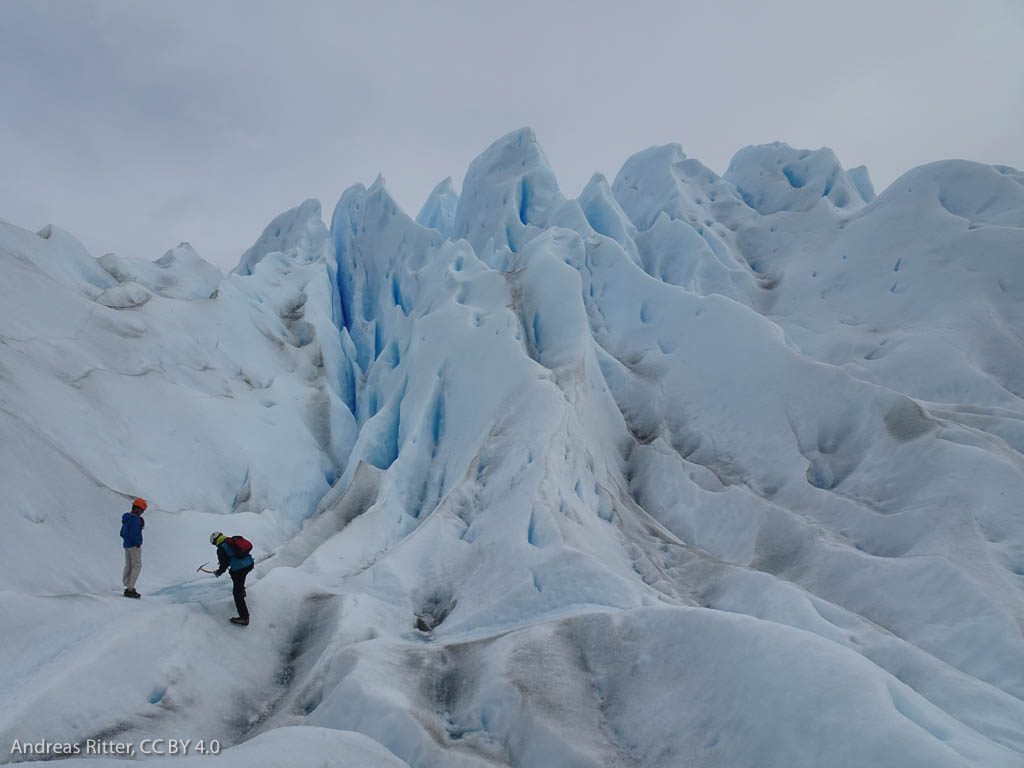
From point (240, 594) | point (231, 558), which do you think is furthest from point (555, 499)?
point (231, 558)

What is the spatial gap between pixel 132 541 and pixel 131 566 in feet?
1.27

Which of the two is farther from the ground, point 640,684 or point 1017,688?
point 640,684

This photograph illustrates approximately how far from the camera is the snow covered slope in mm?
5562

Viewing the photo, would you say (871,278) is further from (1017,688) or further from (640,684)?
(640,684)

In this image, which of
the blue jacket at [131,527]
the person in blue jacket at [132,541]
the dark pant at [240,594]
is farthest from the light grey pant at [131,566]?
the dark pant at [240,594]

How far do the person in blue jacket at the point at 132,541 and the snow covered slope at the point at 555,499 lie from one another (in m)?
0.36

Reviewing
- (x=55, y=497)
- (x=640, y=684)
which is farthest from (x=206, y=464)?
(x=640, y=684)

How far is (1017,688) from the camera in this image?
25.1 ft

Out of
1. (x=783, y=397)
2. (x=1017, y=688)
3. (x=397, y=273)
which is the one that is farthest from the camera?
(x=397, y=273)

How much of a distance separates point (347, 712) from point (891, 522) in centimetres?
1009

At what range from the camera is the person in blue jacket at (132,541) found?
729 cm

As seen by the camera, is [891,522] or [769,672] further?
[891,522]

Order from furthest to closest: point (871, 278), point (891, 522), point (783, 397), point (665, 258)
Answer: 1. point (665, 258)
2. point (871, 278)
3. point (783, 397)
4. point (891, 522)

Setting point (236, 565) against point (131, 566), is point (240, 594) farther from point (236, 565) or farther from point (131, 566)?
point (131, 566)
